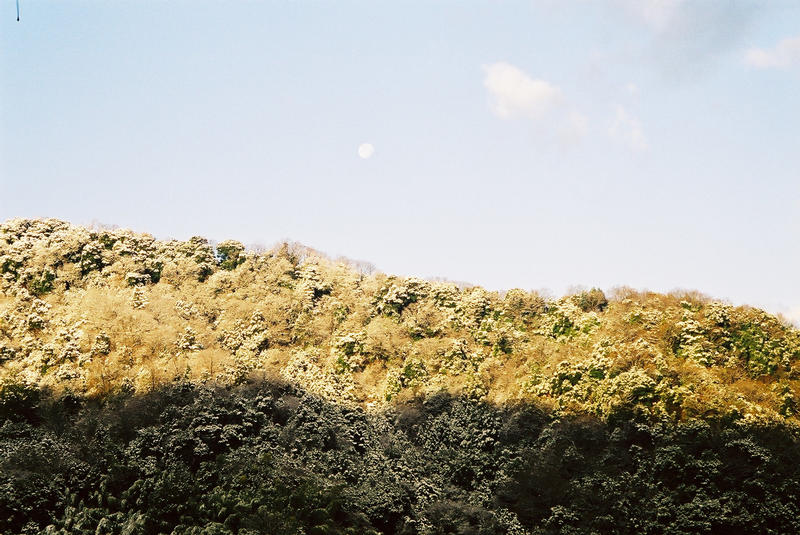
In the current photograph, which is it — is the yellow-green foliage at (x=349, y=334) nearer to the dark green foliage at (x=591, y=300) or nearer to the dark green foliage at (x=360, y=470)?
the dark green foliage at (x=591, y=300)

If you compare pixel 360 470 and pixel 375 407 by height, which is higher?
pixel 375 407

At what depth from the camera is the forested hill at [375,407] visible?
29.6 metres

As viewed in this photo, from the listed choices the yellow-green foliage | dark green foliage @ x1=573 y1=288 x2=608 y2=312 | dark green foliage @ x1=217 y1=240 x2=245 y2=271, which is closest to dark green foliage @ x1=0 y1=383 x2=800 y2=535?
the yellow-green foliage

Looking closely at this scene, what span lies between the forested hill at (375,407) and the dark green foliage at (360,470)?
0.10m

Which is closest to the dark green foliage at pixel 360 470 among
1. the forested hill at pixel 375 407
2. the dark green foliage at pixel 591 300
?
the forested hill at pixel 375 407

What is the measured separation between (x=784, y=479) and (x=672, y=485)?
407 centimetres

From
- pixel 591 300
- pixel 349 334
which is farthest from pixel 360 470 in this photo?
pixel 591 300

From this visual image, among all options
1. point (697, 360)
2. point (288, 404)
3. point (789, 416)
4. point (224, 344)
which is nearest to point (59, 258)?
point (224, 344)

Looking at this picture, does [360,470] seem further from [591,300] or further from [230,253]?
[230,253]

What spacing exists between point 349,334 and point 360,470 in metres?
14.0

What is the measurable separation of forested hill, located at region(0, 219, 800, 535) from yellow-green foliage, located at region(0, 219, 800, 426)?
15 centimetres

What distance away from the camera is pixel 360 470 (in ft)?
116

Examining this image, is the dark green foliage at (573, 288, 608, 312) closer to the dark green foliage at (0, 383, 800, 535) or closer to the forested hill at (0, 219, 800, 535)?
the forested hill at (0, 219, 800, 535)

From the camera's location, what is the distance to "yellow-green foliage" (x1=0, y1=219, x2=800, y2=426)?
37750 millimetres
